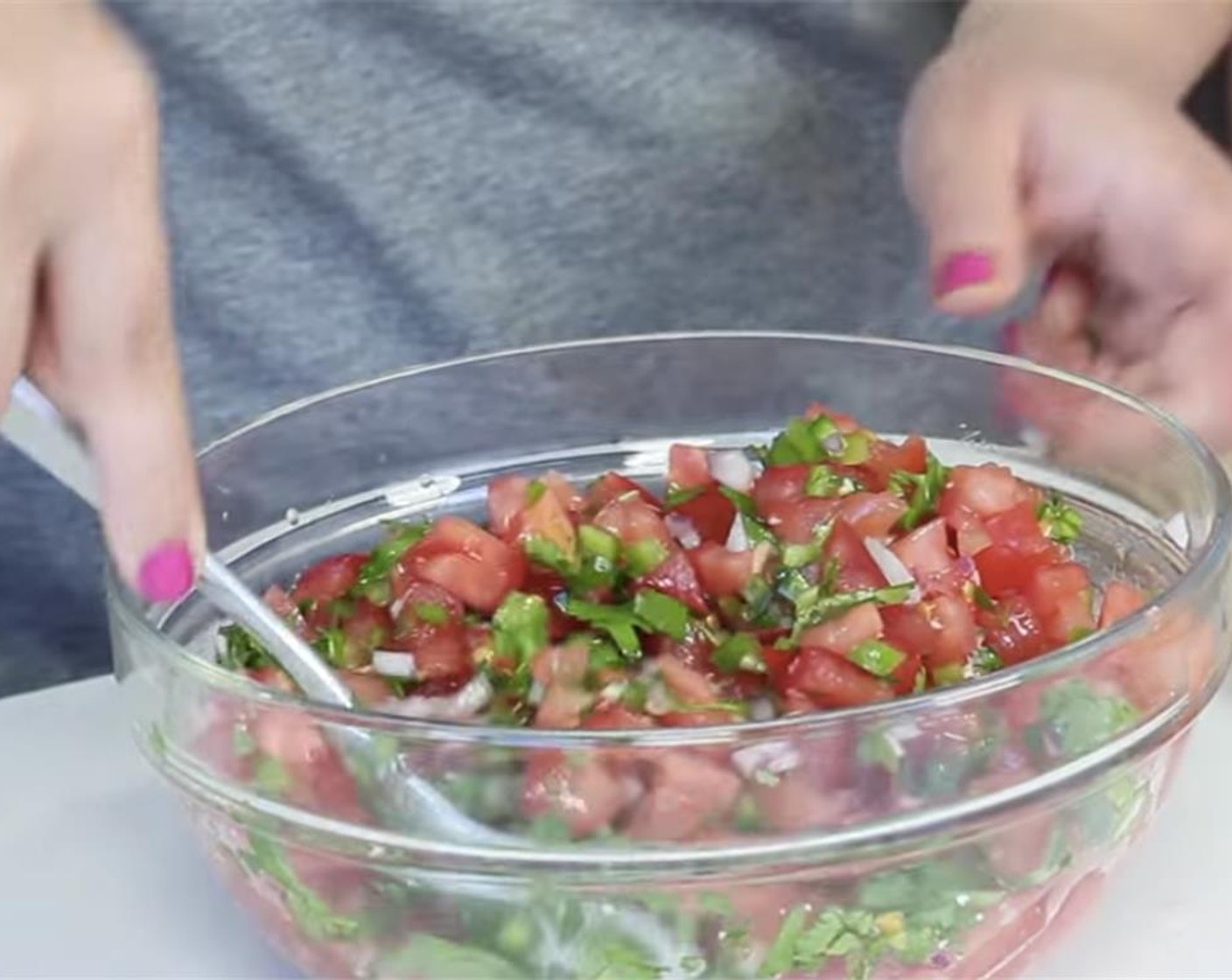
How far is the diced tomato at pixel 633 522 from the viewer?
82 centimetres

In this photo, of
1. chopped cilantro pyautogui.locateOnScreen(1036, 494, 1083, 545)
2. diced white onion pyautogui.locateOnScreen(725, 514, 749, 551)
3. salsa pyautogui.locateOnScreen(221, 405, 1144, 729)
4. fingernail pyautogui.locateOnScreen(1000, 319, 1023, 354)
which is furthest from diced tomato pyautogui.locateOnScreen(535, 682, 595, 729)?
fingernail pyautogui.locateOnScreen(1000, 319, 1023, 354)

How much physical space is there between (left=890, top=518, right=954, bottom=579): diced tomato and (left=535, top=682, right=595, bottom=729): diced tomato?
0.44 ft

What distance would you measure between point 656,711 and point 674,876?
0.08 m

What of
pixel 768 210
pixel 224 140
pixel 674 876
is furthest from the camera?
pixel 768 210

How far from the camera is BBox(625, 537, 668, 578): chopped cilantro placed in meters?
0.81

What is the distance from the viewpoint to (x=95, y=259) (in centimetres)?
68

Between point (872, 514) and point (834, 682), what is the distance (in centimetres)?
11

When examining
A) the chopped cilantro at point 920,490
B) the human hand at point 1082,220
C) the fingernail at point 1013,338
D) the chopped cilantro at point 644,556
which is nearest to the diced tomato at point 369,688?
the chopped cilantro at point 644,556

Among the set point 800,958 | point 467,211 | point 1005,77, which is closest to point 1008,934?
point 800,958

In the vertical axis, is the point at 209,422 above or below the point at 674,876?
below

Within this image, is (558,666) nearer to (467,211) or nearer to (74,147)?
(74,147)

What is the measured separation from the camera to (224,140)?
1.19 metres

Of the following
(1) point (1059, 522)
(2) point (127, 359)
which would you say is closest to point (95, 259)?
(2) point (127, 359)

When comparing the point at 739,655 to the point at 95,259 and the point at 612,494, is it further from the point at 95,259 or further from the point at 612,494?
Answer: the point at 95,259
